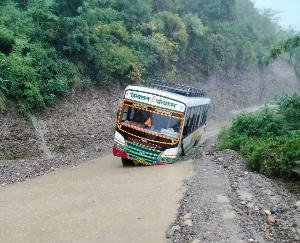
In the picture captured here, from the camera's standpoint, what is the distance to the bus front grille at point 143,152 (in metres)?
16.5

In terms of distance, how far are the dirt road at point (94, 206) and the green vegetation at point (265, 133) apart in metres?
2.29

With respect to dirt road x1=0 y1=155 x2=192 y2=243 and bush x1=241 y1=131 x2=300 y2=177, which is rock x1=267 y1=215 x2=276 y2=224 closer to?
dirt road x1=0 y1=155 x2=192 y2=243

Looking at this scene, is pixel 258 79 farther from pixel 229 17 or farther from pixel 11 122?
pixel 11 122

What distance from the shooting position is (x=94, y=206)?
11.8 metres

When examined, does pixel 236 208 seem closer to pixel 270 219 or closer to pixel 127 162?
pixel 270 219

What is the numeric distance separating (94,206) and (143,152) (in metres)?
4.95

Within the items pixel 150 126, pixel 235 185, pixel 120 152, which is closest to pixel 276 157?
pixel 235 185

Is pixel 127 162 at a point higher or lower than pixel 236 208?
lower

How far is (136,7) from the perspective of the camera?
32.7 m

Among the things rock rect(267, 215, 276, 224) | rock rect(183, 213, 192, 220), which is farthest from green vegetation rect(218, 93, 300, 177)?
rock rect(183, 213, 192, 220)

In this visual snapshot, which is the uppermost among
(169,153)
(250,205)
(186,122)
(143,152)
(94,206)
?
(250,205)

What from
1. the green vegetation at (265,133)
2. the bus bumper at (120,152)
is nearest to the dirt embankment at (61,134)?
the bus bumper at (120,152)

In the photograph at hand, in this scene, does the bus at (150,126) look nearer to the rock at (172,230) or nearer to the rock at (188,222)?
the rock at (188,222)

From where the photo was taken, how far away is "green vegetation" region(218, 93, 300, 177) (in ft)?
48.7
